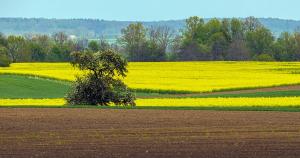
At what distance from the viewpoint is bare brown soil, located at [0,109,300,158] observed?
835 inches

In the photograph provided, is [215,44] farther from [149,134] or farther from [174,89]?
[149,134]

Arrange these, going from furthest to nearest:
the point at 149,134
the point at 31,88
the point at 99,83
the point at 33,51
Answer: the point at 33,51 < the point at 31,88 < the point at 99,83 < the point at 149,134

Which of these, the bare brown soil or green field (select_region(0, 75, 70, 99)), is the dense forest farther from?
the bare brown soil

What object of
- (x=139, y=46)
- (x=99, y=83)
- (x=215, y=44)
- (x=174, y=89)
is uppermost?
(x=99, y=83)

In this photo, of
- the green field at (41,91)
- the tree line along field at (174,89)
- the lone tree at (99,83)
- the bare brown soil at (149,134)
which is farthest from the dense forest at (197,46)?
the bare brown soil at (149,134)

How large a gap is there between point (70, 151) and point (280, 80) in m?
50.1

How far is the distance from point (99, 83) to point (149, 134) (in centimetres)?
1787

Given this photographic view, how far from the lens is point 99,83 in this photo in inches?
1694

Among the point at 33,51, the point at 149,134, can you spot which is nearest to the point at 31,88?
the point at 149,134

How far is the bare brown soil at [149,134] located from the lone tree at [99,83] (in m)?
8.23

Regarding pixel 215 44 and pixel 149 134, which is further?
pixel 215 44

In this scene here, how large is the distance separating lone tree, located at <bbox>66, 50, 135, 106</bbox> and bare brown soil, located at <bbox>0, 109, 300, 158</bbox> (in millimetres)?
8229

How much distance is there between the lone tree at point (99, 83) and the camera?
4297cm

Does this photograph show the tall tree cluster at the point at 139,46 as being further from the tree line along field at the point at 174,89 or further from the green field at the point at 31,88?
the green field at the point at 31,88
